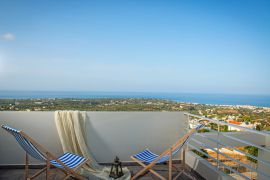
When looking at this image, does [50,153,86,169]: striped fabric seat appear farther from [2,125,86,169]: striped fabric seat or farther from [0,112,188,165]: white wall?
[0,112,188,165]: white wall

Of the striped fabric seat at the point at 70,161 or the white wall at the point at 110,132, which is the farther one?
the white wall at the point at 110,132

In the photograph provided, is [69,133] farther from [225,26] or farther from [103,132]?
[225,26]

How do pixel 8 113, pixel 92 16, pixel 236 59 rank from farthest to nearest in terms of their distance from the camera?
pixel 236 59
pixel 92 16
pixel 8 113

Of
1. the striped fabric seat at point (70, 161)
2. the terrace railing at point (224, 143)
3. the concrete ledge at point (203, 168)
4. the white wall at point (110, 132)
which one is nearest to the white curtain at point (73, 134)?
the white wall at point (110, 132)

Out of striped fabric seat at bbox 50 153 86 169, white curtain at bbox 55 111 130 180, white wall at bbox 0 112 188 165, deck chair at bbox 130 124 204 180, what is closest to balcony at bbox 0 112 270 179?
white wall at bbox 0 112 188 165

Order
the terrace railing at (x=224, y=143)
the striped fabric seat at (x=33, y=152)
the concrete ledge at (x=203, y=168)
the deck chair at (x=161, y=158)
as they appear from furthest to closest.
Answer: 1. the concrete ledge at (x=203, y=168)
2. the deck chair at (x=161, y=158)
3. the striped fabric seat at (x=33, y=152)
4. the terrace railing at (x=224, y=143)

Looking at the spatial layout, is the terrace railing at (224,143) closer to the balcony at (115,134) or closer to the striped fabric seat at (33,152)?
the balcony at (115,134)

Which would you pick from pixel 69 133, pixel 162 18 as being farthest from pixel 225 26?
pixel 69 133

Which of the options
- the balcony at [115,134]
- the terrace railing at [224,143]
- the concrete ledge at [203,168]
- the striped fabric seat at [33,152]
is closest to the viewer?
the terrace railing at [224,143]
